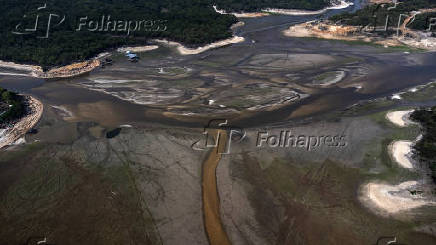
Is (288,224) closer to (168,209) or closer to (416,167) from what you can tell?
(168,209)

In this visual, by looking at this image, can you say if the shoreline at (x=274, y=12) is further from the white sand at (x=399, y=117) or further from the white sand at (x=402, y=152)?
the white sand at (x=402, y=152)

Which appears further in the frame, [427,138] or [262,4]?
[262,4]

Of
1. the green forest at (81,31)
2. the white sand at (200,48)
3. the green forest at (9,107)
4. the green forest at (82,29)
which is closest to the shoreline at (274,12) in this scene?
the green forest at (82,29)

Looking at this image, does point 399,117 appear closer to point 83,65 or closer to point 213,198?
point 213,198

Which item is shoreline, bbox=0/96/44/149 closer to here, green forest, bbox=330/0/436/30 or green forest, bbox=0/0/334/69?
green forest, bbox=0/0/334/69

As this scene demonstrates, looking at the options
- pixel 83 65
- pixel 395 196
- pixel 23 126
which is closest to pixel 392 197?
pixel 395 196

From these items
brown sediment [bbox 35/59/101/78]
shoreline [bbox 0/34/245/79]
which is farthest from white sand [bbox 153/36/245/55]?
brown sediment [bbox 35/59/101/78]
